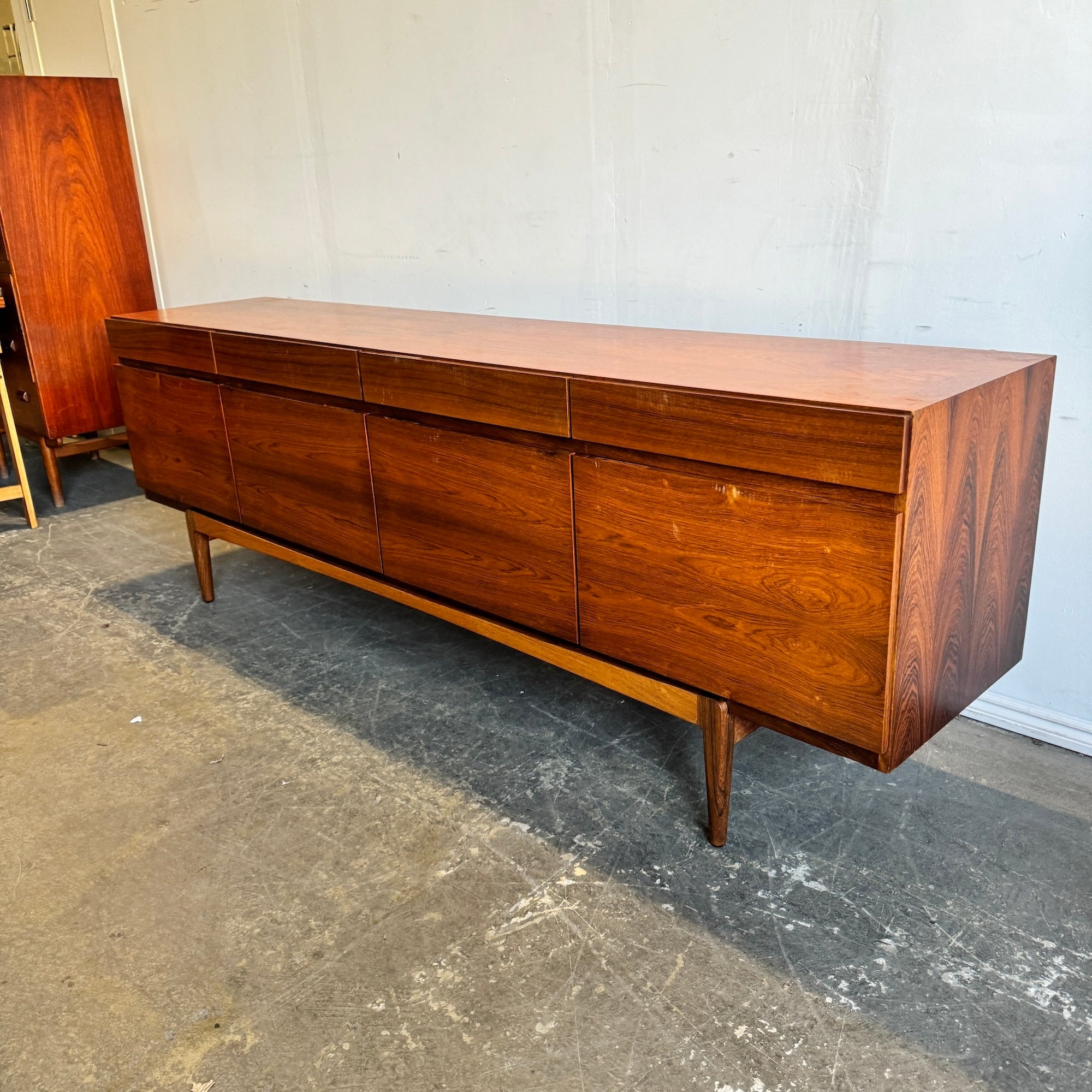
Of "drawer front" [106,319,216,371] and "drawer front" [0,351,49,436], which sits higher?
"drawer front" [106,319,216,371]

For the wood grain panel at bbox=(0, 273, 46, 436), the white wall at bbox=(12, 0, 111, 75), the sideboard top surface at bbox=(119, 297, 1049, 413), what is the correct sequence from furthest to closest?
the white wall at bbox=(12, 0, 111, 75), the wood grain panel at bbox=(0, 273, 46, 436), the sideboard top surface at bbox=(119, 297, 1049, 413)

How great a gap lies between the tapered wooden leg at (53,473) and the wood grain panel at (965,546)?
147 inches

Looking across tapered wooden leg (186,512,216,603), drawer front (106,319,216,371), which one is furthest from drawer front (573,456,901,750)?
tapered wooden leg (186,512,216,603)

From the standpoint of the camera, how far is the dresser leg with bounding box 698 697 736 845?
177 cm

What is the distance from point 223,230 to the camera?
3.97 meters

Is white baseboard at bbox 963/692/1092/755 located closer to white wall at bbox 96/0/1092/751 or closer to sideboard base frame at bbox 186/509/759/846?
white wall at bbox 96/0/1092/751

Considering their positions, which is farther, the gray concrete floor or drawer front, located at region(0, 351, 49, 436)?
drawer front, located at region(0, 351, 49, 436)

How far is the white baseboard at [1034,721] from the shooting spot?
213 centimetres

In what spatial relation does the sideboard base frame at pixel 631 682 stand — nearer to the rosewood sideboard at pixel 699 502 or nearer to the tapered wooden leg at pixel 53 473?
the rosewood sideboard at pixel 699 502

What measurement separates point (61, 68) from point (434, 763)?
13.6ft

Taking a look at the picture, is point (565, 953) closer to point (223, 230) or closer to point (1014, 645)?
point (1014, 645)

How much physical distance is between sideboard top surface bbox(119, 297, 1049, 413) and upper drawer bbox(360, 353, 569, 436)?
0.08 ft

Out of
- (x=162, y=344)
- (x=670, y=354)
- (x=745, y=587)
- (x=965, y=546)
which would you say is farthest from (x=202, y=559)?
(x=965, y=546)

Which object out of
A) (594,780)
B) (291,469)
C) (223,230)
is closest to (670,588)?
(594,780)
